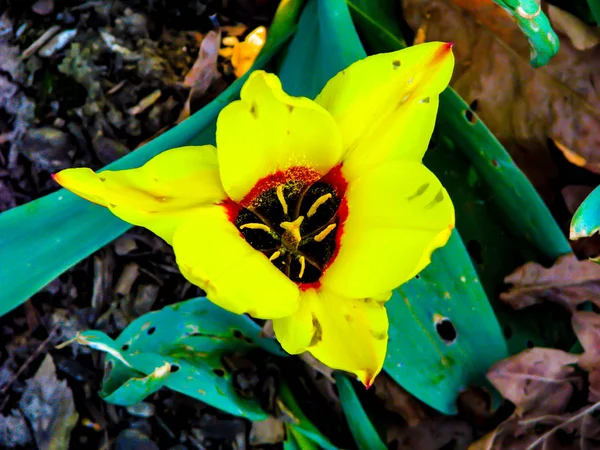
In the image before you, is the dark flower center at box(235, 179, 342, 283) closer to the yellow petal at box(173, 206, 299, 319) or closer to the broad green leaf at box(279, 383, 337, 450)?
the yellow petal at box(173, 206, 299, 319)

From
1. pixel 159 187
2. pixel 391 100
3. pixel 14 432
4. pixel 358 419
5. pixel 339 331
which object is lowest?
pixel 14 432

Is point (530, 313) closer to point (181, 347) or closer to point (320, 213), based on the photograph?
point (320, 213)

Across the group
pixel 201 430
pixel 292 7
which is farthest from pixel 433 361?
pixel 292 7

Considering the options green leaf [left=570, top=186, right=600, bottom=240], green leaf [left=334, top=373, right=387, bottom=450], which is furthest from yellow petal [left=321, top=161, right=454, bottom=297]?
green leaf [left=334, top=373, right=387, bottom=450]

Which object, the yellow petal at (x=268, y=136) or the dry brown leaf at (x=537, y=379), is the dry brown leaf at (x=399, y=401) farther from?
the yellow petal at (x=268, y=136)

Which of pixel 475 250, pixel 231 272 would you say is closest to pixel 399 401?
pixel 475 250

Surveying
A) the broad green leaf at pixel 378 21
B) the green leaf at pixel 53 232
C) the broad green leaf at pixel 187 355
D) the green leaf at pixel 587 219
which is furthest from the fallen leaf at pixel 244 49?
the green leaf at pixel 587 219

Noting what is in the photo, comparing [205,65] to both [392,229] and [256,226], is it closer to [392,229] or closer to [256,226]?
[256,226]
